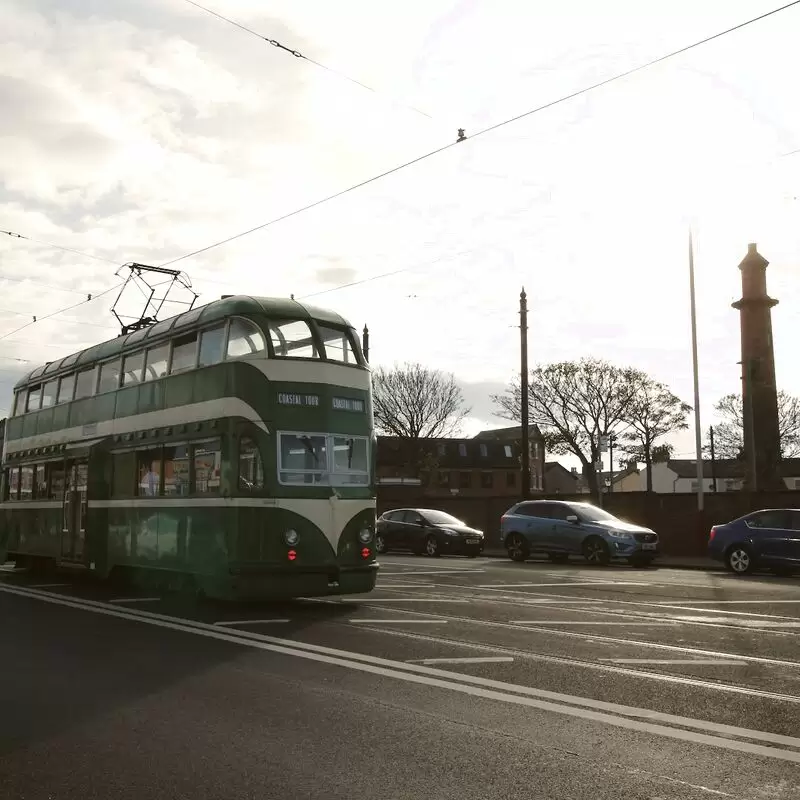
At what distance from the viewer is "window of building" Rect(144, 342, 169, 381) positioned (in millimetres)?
14617

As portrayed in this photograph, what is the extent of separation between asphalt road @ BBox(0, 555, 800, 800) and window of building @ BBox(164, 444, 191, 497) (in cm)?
180

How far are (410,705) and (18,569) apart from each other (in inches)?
672

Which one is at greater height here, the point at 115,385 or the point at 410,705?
the point at 115,385

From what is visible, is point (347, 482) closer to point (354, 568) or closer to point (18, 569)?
point (354, 568)

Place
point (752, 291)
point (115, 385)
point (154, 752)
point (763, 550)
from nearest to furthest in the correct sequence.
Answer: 1. point (154, 752)
2. point (115, 385)
3. point (763, 550)
4. point (752, 291)

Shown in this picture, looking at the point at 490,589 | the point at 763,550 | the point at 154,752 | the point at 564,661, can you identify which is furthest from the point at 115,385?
the point at 763,550

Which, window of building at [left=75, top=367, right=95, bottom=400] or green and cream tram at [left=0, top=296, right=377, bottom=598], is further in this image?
window of building at [left=75, top=367, right=95, bottom=400]

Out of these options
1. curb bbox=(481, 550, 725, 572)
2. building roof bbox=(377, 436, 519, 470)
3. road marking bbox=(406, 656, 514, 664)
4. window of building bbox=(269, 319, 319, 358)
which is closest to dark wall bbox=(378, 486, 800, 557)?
curb bbox=(481, 550, 725, 572)

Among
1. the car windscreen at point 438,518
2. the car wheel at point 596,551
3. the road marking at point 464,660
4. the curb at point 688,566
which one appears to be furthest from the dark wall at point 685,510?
the road marking at point 464,660

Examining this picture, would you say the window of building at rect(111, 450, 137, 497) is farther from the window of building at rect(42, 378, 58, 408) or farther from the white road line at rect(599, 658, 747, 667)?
the white road line at rect(599, 658, 747, 667)

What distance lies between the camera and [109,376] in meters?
16.4

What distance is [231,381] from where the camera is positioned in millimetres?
12867

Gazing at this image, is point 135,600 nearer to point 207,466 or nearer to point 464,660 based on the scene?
point 207,466

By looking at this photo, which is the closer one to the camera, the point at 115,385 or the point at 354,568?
the point at 354,568
